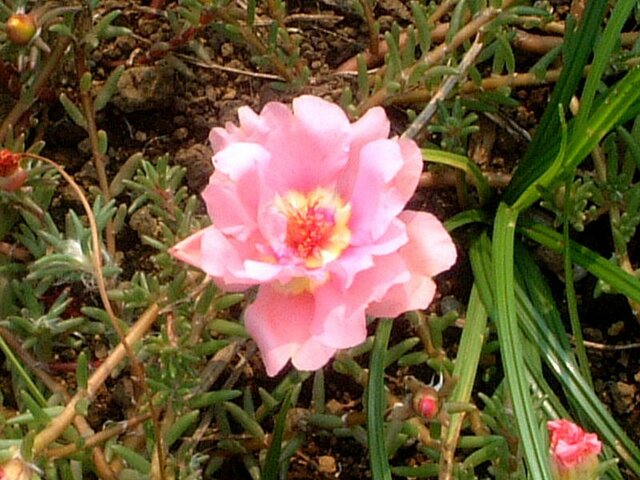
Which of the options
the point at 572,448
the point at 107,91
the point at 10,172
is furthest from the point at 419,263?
the point at 107,91

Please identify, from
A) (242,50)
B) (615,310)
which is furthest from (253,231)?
(615,310)

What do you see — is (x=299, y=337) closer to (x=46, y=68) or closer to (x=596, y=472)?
(x=596, y=472)

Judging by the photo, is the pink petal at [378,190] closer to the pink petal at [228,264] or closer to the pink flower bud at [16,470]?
the pink petal at [228,264]

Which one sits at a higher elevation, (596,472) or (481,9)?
(481,9)

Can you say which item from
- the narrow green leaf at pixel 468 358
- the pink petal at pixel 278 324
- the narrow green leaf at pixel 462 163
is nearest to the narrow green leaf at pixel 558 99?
the narrow green leaf at pixel 462 163

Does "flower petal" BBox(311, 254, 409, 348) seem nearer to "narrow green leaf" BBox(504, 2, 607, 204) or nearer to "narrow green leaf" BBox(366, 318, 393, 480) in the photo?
"narrow green leaf" BBox(366, 318, 393, 480)

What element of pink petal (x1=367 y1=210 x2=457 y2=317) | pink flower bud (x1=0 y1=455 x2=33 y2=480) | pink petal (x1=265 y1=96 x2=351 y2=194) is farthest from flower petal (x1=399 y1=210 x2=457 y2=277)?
pink flower bud (x1=0 y1=455 x2=33 y2=480)

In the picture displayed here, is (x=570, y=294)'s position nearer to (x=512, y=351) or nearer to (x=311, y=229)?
(x=512, y=351)

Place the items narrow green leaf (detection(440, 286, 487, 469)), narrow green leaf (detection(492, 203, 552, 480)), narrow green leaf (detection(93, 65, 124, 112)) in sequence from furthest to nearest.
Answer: narrow green leaf (detection(93, 65, 124, 112))
narrow green leaf (detection(440, 286, 487, 469))
narrow green leaf (detection(492, 203, 552, 480))
